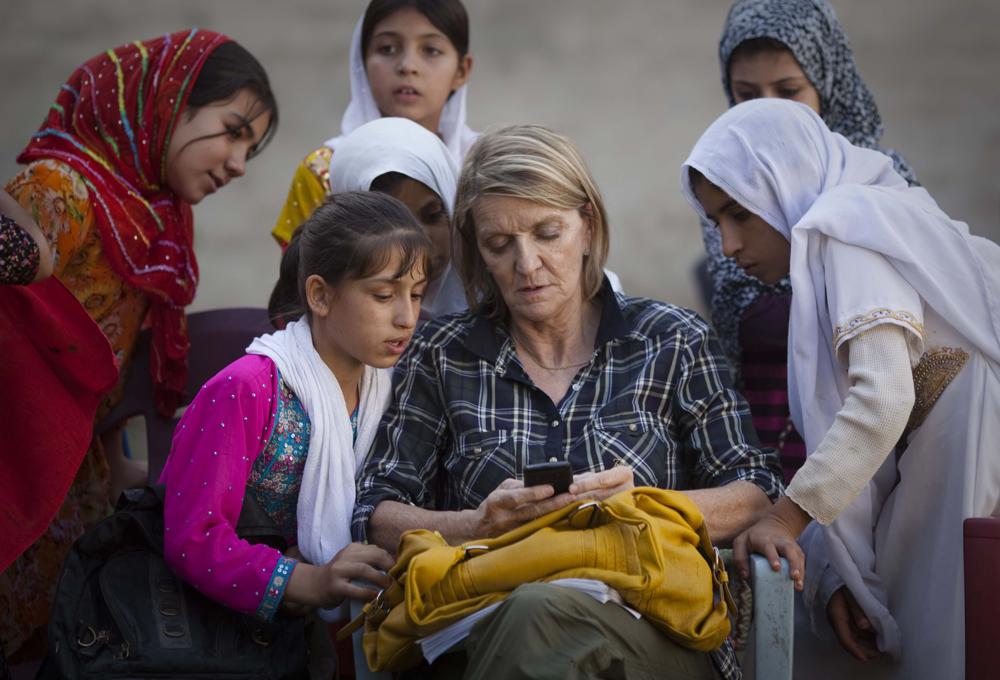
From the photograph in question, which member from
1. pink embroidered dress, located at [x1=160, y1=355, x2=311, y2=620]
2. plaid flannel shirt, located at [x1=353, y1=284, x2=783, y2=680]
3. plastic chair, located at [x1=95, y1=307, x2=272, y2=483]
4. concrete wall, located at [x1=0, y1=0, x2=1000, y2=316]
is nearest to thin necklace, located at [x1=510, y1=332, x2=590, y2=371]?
plaid flannel shirt, located at [x1=353, y1=284, x2=783, y2=680]

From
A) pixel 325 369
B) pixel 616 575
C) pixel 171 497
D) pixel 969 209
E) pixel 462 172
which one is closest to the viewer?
pixel 616 575

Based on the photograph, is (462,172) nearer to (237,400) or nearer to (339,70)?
(237,400)

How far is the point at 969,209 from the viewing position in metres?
5.35

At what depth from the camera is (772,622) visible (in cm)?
273

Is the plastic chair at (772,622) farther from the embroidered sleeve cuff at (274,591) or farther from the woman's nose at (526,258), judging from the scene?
the woman's nose at (526,258)

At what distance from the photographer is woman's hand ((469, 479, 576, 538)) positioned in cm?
275

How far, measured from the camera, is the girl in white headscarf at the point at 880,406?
2.86 meters

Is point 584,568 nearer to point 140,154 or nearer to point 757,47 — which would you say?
point 140,154

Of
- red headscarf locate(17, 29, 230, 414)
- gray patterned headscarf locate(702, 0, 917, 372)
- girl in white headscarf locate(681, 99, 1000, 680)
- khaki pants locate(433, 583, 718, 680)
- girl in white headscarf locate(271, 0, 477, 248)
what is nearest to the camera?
khaki pants locate(433, 583, 718, 680)

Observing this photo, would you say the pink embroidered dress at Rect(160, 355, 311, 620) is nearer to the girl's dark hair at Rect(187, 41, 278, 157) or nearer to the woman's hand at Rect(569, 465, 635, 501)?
the woman's hand at Rect(569, 465, 635, 501)

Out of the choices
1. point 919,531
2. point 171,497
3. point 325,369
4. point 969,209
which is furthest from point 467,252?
point 969,209

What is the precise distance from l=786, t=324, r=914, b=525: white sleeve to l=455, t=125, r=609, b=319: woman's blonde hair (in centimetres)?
77

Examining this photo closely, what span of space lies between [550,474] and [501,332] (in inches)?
28.8

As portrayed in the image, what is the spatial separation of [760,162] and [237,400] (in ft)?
4.47
